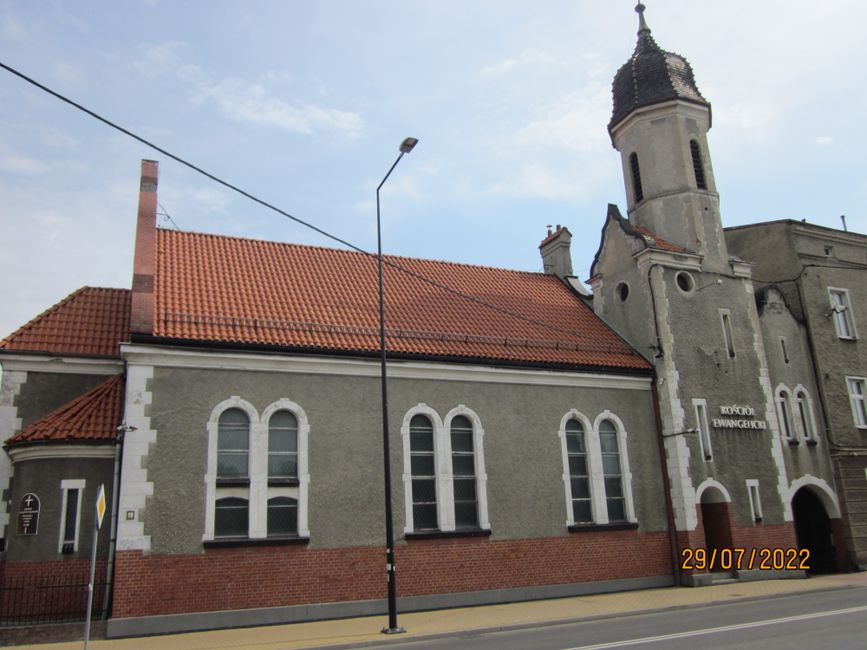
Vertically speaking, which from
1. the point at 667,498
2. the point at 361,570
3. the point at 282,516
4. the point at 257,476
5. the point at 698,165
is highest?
the point at 698,165

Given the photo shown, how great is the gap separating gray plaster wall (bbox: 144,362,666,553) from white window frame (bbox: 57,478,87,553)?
1.70m

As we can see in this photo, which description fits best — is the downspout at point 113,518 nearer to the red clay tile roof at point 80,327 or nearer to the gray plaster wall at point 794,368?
the red clay tile roof at point 80,327

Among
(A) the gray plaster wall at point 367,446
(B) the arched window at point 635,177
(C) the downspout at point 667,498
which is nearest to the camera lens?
(A) the gray plaster wall at point 367,446

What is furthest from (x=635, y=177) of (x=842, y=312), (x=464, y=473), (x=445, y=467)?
(x=445, y=467)

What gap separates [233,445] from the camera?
17.8 meters

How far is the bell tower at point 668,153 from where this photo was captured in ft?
87.0

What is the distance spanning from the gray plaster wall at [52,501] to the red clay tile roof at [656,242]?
17.6 metres

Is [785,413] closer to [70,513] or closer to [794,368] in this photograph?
[794,368]

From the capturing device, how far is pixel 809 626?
12.8m

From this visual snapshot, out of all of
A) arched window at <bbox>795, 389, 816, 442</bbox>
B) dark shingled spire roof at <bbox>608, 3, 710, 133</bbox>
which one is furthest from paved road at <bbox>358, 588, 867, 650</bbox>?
dark shingled spire roof at <bbox>608, 3, 710, 133</bbox>

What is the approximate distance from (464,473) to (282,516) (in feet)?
17.1

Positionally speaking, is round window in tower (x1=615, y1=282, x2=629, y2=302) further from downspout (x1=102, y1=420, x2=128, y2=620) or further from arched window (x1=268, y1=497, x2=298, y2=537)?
downspout (x1=102, y1=420, x2=128, y2=620)

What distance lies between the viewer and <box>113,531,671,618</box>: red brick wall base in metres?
16.1

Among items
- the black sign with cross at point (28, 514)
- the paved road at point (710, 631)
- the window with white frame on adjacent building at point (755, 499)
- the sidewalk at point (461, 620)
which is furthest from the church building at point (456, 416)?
the paved road at point (710, 631)
